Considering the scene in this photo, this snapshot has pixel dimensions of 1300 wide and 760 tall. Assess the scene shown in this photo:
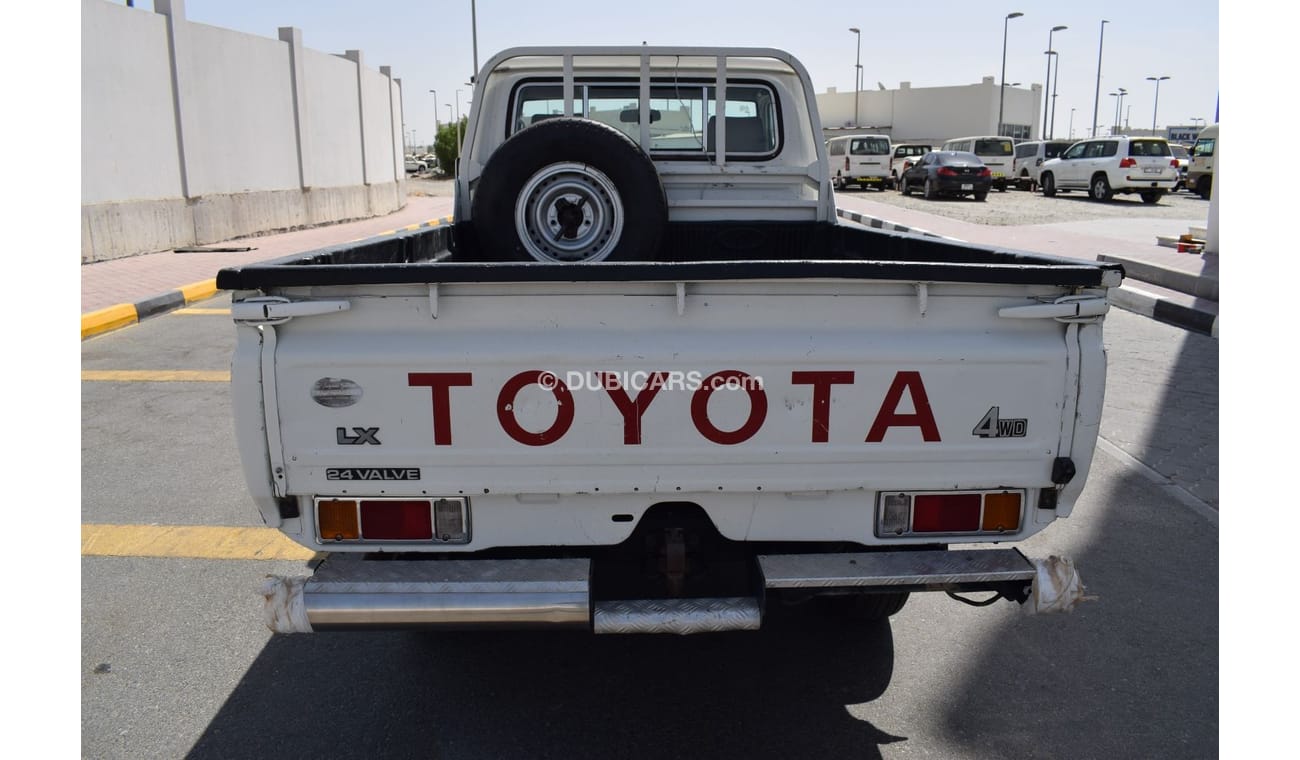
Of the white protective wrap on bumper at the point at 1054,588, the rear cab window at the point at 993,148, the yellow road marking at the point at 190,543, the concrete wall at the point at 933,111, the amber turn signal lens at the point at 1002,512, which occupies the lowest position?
the yellow road marking at the point at 190,543

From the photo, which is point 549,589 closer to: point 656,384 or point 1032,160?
point 656,384

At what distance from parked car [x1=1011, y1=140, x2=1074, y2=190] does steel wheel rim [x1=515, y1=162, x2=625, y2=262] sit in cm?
3354

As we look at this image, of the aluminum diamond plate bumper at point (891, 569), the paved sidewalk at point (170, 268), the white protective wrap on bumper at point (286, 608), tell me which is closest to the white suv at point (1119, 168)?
the paved sidewalk at point (170, 268)

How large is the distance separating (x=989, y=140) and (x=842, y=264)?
3421cm

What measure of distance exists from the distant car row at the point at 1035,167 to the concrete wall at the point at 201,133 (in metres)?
12.5

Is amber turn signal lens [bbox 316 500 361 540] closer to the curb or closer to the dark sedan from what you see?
the curb

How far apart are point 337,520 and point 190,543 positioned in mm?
2244

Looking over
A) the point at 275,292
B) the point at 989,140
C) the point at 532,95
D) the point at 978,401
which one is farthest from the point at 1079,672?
the point at 989,140

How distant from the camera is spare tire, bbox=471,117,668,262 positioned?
4164mm

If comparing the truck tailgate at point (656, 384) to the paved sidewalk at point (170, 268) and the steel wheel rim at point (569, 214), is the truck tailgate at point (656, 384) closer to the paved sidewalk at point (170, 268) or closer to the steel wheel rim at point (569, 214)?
the steel wheel rim at point (569, 214)

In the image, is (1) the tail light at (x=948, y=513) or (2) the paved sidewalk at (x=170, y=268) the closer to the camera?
(1) the tail light at (x=948, y=513)

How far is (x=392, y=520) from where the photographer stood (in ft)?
8.95

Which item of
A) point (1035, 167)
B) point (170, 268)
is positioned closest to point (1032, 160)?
point (1035, 167)

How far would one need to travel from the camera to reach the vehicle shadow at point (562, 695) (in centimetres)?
296
